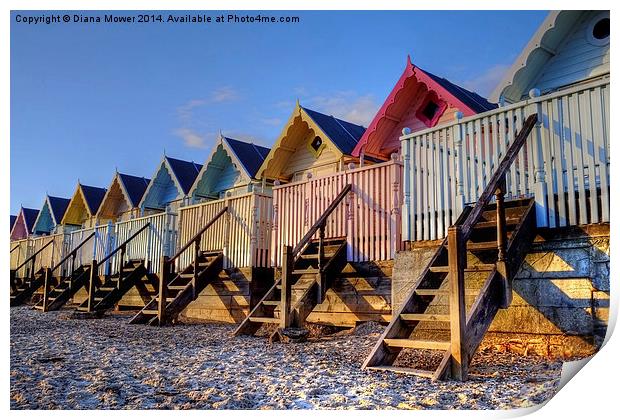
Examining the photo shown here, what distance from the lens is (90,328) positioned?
26.8 ft

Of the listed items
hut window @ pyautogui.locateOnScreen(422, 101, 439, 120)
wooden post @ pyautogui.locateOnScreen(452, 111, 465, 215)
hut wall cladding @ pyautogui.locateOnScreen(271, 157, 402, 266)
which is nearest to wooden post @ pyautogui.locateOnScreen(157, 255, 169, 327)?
hut wall cladding @ pyautogui.locateOnScreen(271, 157, 402, 266)

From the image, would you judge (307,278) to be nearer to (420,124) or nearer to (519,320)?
(519,320)

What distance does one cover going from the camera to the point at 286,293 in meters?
6.37

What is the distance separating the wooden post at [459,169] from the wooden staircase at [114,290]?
7.60m

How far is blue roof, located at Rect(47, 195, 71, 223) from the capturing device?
22.3 meters

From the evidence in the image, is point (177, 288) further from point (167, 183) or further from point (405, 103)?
point (167, 183)

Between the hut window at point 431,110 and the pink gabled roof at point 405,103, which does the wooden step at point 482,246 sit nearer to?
the pink gabled roof at point 405,103

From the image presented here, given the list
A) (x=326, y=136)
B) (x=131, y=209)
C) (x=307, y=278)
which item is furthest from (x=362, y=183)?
(x=131, y=209)

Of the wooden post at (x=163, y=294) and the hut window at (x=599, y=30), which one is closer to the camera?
the hut window at (x=599, y=30)

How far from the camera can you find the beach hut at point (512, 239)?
4.28 m

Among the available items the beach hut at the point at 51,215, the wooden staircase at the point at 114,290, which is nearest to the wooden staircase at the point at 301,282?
the wooden staircase at the point at 114,290

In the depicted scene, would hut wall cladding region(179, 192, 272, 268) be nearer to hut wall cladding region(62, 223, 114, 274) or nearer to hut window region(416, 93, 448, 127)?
hut window region(416, 93, 448, 127)
